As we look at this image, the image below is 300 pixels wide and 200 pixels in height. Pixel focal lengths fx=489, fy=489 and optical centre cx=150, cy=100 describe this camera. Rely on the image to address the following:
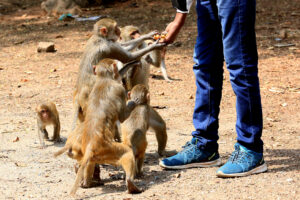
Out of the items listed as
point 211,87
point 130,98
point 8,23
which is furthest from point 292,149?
point 8,23

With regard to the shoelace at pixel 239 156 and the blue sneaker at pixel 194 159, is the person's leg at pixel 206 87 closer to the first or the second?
the blue sneaker at pixel 194 159

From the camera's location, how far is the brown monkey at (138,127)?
5250 millimetres

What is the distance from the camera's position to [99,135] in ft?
15.2

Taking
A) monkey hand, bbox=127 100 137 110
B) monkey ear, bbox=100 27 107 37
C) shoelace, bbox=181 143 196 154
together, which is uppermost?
monkey ear, bbox=100 27 107 37

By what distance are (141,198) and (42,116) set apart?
3108mm

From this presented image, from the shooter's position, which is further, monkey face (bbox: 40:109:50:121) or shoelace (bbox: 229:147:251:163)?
monkey face (bbox: 40:109:50:121)

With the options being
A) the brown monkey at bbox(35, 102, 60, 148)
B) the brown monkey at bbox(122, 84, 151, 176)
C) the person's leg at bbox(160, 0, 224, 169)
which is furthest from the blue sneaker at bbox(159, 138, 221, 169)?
the brown monkey at bbox(35, 102, 60, 148)

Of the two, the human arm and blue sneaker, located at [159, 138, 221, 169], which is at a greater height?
the human arm

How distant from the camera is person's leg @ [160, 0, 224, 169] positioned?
487cm

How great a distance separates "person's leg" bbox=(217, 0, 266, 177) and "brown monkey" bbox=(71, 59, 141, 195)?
Answer: 0.94 metres

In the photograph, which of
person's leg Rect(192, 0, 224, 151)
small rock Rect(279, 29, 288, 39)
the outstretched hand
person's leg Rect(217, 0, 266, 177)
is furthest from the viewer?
small rock Rect(279, 29, 288, 39)

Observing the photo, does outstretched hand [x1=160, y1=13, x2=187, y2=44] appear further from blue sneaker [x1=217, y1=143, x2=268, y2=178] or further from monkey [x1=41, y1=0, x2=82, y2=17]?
monkey [x1=41, y1=0, x2=82, y2=17]

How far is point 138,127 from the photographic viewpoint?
537cm

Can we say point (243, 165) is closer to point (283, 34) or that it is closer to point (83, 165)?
point (83, 165)
